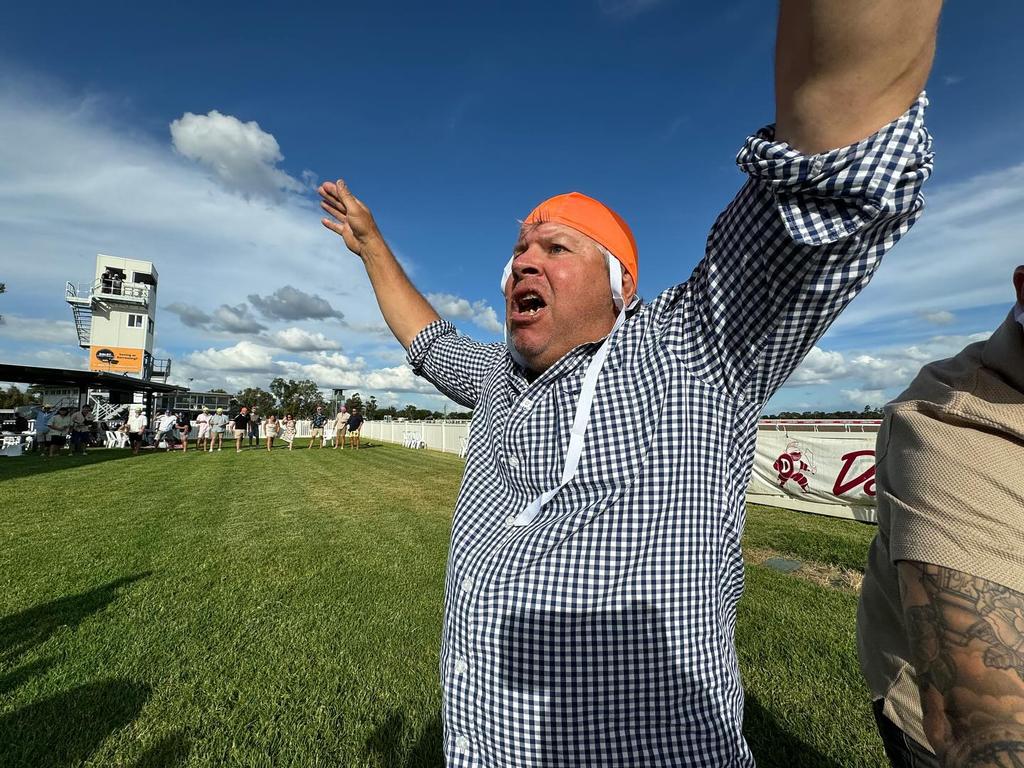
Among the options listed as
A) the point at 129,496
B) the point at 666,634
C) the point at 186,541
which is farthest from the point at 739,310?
the point at 129,496

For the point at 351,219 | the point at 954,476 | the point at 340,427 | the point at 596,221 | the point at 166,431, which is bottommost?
the point at 166,431

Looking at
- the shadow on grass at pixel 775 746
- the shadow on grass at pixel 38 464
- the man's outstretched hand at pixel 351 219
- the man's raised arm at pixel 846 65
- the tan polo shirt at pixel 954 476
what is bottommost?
the shadow on grass at pixel 775 746

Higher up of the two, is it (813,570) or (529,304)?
(529,304)

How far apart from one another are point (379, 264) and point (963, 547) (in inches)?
84.0

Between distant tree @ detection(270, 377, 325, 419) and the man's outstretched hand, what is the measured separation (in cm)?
9502

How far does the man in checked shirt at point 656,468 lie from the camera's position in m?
0.82

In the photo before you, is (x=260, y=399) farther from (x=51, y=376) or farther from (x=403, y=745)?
(x=403, y=745)

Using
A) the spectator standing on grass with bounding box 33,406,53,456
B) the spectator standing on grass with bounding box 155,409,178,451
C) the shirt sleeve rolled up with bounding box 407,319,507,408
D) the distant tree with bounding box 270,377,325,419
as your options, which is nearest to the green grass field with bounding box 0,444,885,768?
the shirt sleeve rolled up with bounding box 407,319,507,408

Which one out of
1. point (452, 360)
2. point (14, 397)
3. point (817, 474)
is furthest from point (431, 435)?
point (14, 397)

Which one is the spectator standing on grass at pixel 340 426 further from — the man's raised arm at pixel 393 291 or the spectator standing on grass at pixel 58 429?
the man's raised arm at pixel 393 291

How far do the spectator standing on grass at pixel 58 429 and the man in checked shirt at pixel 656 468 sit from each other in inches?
1028

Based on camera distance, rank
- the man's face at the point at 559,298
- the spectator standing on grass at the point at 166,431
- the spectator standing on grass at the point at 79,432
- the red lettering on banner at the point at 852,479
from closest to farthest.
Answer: the man's face at the point at 559,298
the red lettering on banner at the point at 852,479
the spectator standing on grass at the point at 79,432
the spectator standing on grass at the point at 166,431

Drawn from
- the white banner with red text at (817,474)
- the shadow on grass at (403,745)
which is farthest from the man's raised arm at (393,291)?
the white banner with red text at (817,474)

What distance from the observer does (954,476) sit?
117 centimetres
